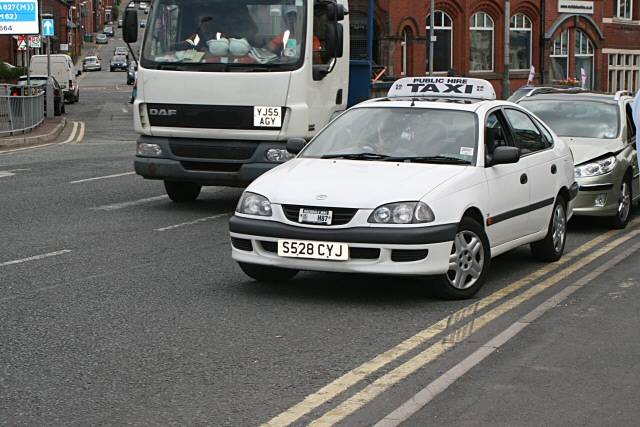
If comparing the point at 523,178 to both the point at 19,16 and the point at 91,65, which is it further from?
the point at 91,65

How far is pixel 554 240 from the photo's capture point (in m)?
10.9

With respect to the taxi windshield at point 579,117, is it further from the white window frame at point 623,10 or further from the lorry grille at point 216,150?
the white window frame at point 623,10

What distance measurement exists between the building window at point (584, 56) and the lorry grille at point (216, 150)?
52.7m

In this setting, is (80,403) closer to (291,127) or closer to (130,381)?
(130,381)

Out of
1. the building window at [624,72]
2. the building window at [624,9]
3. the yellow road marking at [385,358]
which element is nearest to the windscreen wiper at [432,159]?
the yellow road marking at [385,358]

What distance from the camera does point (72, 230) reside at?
12773 millimetres

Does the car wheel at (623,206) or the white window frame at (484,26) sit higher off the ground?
the white window frame at (484,26)

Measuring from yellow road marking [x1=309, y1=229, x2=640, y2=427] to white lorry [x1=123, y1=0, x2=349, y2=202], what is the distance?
465cm

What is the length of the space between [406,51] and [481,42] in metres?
6.50

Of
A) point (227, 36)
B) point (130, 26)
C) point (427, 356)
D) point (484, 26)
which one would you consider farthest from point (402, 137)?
point (484, 26)

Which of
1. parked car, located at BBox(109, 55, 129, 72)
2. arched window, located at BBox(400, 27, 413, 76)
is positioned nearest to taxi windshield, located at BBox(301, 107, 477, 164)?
arched window, located at BBox(400, 27, 413, 76)

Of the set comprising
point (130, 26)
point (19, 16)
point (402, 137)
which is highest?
point (19, 16)

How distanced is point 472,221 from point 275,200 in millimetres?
1511

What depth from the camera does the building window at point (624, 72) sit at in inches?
2672
